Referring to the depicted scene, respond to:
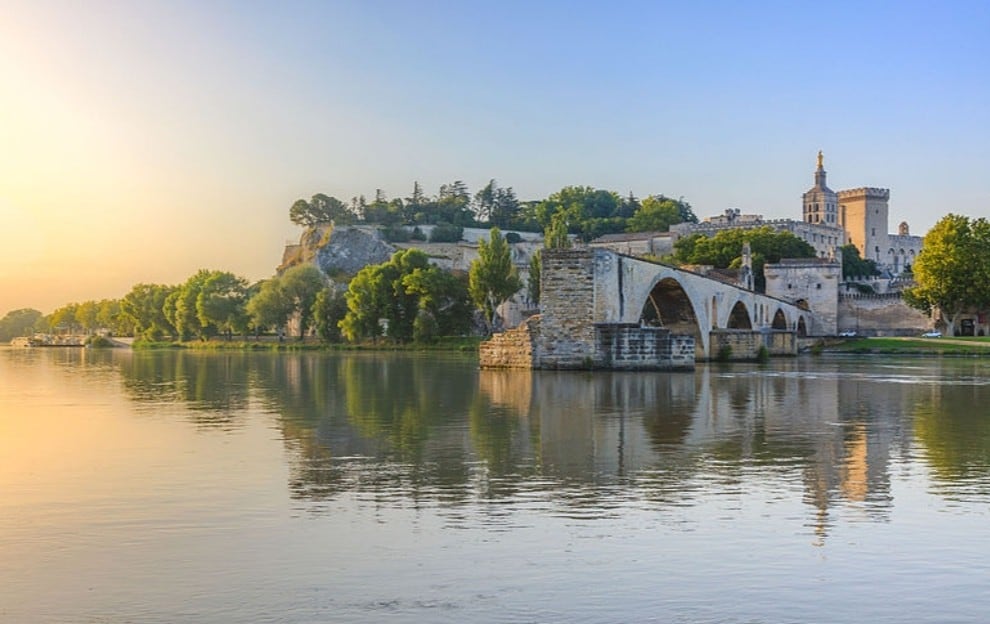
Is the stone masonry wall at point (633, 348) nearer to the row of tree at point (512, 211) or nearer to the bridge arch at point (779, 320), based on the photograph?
the bridge arch at point (779, 320)

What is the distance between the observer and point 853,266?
116 meters

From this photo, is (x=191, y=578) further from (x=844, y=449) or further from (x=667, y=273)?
(x=667, y=273)

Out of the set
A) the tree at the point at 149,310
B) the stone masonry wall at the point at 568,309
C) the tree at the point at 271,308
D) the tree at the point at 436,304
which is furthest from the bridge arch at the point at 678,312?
the tree at the point at 149,310

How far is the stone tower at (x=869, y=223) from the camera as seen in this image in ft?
475

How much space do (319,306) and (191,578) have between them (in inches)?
2953

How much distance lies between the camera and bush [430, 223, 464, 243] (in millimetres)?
130250

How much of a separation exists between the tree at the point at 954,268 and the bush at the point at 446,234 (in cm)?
6600

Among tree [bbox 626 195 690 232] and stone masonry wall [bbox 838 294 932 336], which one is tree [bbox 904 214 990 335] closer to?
→ stone masonry wall [bbox 838 294 932 336]

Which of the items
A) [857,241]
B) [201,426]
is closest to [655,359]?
[201,426]

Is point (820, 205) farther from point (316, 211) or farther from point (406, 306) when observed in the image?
point (406, 306)

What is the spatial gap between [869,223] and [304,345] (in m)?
92.0

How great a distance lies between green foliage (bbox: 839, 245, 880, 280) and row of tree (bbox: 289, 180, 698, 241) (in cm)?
2401

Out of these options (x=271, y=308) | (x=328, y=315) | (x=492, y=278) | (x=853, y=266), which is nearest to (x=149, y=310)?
(x=271, y=308)

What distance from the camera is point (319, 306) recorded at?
267 ft
